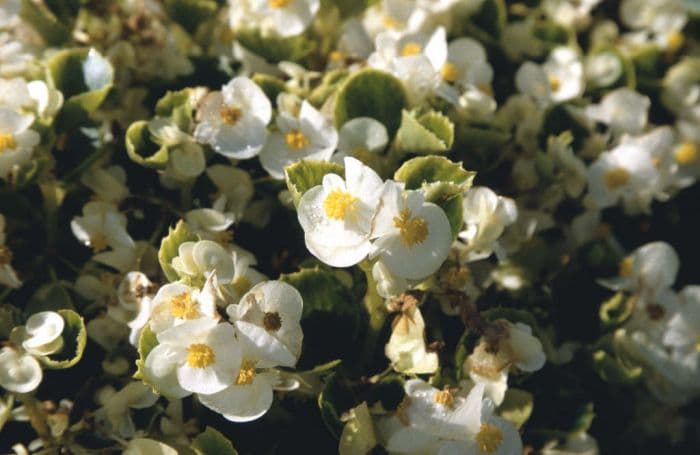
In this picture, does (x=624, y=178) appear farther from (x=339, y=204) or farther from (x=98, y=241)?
(x=98, y=241)

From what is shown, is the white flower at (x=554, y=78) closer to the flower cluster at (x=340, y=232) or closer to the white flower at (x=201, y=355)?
the flower cluster at (x=340, y=232)

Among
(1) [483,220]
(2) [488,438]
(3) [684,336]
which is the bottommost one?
(3) [684,336]

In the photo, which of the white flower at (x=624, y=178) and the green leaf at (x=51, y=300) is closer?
the green leaf at (x=51, y=300)

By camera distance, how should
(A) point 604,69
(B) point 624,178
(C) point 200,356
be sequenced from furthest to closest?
(A) point 604,69 → (B) point 624,178 → (C) point 200,356

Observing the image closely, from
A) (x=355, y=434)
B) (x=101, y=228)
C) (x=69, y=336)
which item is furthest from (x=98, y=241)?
(x=355, y=434)

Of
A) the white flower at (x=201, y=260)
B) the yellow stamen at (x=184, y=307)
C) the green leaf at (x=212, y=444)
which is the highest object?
the white flower at (x=201, y=260)

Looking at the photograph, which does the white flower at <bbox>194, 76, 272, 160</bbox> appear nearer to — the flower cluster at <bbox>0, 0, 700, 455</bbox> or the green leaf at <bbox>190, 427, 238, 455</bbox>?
the flower cluster at <bbox>0, 0, 700, 455</bbox>

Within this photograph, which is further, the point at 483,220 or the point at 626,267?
the point at 626,267

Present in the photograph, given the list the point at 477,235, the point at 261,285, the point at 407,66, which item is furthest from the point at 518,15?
the point at 261,285

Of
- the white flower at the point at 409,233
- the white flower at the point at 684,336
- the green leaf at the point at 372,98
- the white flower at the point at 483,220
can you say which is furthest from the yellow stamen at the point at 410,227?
the white flower at the point at 684,336
